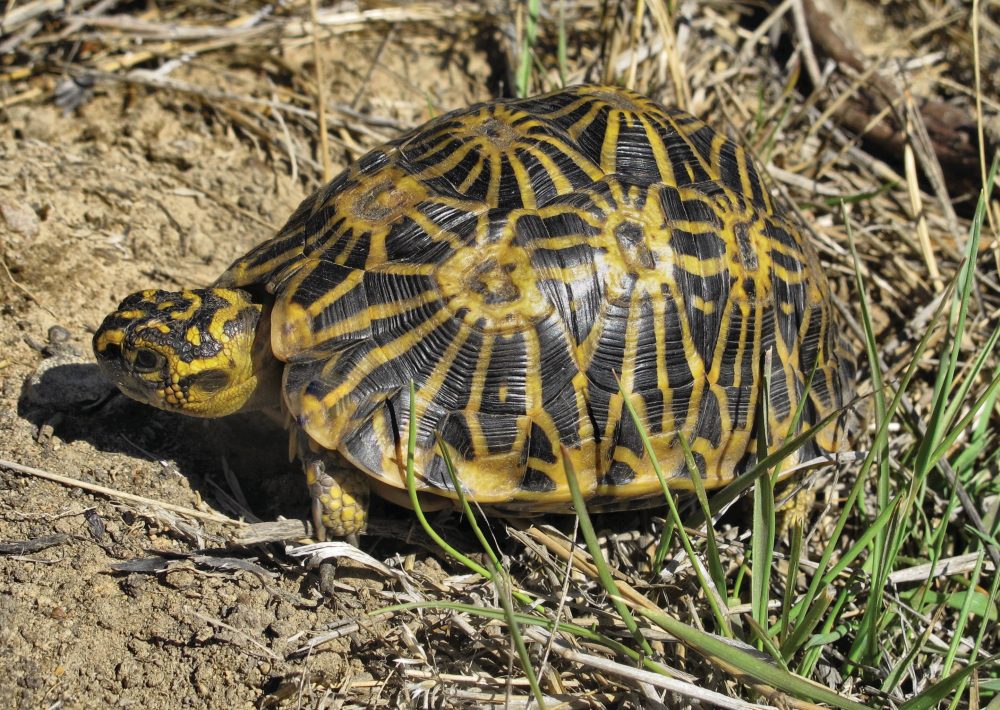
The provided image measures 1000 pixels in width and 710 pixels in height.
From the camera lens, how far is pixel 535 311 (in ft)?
9.39

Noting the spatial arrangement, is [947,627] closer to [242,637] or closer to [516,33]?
[242,637]

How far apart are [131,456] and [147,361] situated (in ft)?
1.56

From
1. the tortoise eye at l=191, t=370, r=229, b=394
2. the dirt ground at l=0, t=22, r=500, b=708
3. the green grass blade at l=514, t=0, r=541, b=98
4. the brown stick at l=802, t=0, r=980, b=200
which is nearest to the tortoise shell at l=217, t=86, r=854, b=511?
the tortoise eye at l=191, t=370, r=229, b=394

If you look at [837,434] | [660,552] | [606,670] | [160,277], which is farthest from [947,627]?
[160,277]

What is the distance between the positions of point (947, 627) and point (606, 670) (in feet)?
5.47

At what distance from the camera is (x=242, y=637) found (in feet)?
9.11

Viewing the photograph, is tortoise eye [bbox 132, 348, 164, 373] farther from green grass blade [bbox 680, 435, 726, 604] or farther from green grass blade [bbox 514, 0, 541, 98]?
green grass blade [bbox 514, 0, 541, 98]

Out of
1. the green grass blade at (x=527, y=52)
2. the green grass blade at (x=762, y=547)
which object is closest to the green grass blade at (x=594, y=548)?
the green grass blade at (x=762, y=547)

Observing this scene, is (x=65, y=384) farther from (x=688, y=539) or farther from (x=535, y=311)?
(x=688, y=539)

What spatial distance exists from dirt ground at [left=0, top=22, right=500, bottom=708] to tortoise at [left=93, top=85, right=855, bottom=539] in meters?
0.32

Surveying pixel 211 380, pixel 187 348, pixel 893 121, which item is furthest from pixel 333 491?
pixel 893 121

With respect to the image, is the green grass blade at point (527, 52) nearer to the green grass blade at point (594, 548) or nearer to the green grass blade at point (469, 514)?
the green grass blade at point (469, 514)

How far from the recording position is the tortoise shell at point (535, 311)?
287 cm

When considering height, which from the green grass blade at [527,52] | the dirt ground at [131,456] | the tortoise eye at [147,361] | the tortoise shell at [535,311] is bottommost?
the dirt ground at [131,456]
